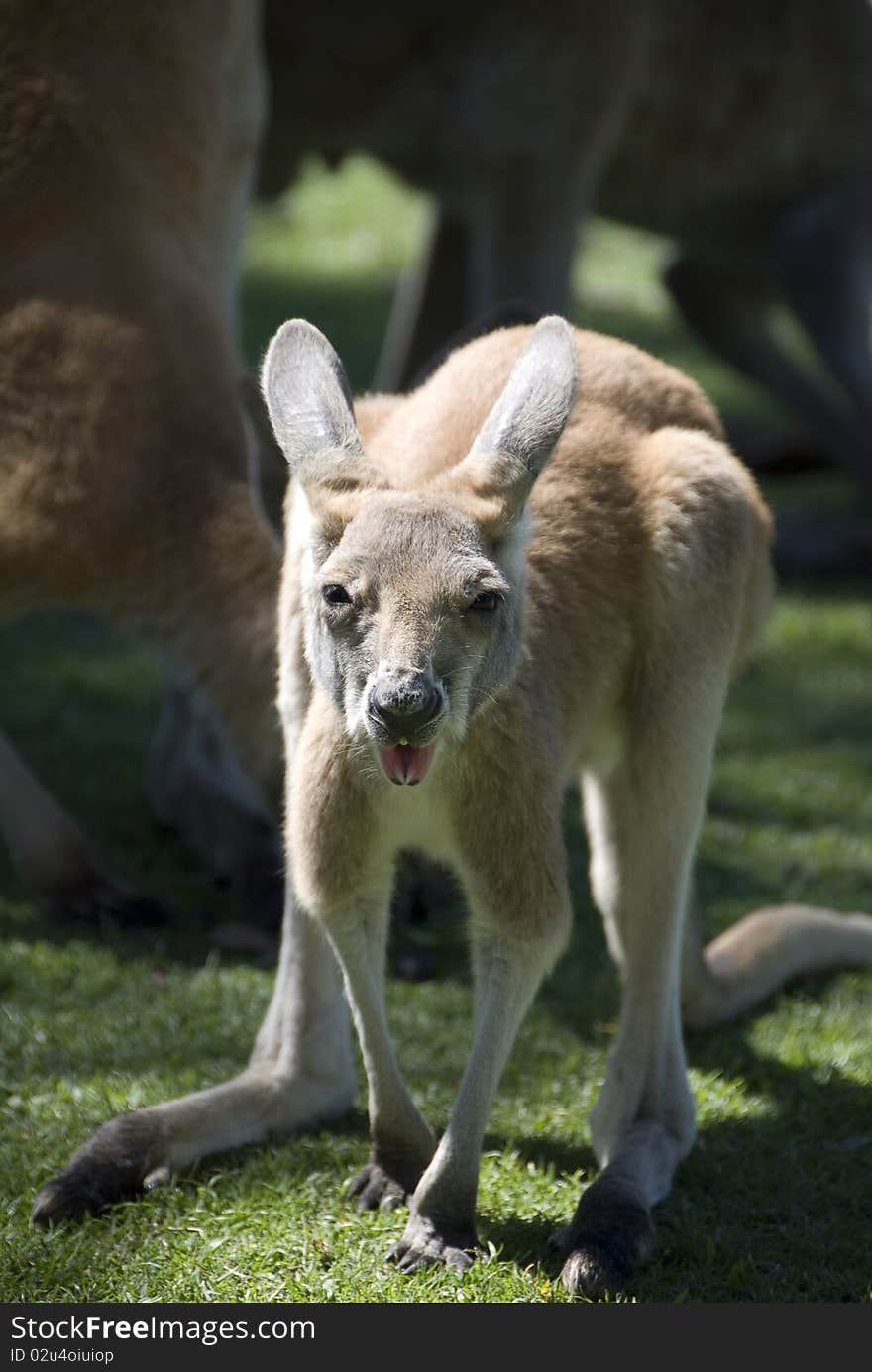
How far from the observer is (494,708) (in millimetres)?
2496

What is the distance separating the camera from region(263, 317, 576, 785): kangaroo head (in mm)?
2217

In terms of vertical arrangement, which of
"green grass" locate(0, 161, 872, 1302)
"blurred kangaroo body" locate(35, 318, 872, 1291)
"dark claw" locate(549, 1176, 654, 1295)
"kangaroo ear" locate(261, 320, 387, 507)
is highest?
"kangaroo ear" locate(261, 320, 387, 507)

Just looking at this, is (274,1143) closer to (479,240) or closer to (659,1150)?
(659,1150)

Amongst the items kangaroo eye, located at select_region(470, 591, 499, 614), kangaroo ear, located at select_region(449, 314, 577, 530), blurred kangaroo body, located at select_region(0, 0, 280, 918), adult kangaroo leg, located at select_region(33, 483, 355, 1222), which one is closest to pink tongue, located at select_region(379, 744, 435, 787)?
kangaroo eye, located at select_region(470, 591, 499, 614)

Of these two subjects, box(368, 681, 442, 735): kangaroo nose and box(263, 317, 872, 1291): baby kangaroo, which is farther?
box(263, 317, 872, 1291): baby kangaroo

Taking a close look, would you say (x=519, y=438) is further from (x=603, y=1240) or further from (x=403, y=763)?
(x=603, y=1240)

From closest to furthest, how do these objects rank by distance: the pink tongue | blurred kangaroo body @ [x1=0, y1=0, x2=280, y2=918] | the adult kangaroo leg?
the pink tongue → the adult kangaroo leg → blurred kangaroo body @ [x1=0, y1=0, x2=280, y2=918]

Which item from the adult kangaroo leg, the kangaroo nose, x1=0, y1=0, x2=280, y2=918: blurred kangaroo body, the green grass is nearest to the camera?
the kangaroo nose

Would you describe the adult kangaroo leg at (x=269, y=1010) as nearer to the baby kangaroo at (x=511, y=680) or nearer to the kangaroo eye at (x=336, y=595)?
the baby kangaroo at (x=511, y=680)

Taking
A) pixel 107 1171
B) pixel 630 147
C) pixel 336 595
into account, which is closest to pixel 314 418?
pixel 336 595

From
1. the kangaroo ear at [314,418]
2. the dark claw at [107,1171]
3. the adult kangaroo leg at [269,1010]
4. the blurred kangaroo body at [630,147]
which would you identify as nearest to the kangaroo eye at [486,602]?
the kangaroo ear at [314,418]

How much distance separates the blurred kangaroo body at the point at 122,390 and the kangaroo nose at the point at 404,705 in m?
1.15

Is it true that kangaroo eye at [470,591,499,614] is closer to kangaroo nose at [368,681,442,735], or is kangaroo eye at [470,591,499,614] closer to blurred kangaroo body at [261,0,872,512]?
kangaroo nose at [368,681,442,735]

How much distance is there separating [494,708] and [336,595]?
314 millimetres
